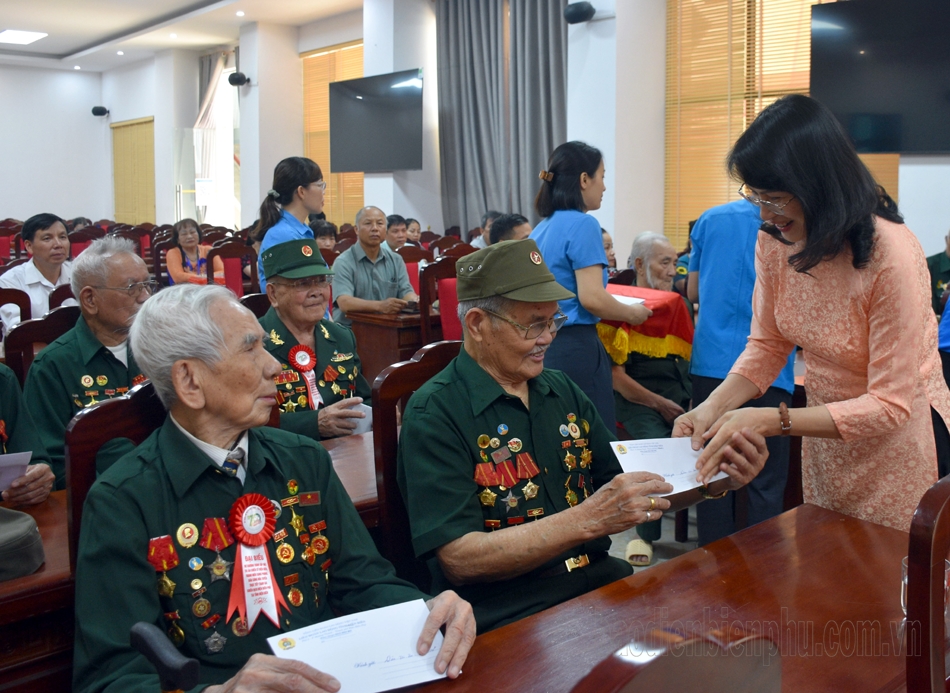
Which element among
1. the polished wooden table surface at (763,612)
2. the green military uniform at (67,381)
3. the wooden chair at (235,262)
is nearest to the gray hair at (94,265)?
the green military uniform at (67,381)

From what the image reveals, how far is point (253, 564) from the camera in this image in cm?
131

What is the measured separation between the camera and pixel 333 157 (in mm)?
10250

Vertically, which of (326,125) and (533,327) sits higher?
(326,125)

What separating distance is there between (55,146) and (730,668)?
60.8 feet

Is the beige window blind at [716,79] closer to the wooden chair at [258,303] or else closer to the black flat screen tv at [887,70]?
the black flat screen tv at [887,70]

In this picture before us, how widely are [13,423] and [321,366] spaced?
0.92m

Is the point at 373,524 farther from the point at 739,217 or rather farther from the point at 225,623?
the point at 739,217

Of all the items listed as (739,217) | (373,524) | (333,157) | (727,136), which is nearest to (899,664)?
(373,524)

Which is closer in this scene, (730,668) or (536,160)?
(730,668)

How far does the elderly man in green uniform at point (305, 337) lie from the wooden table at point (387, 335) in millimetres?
1562

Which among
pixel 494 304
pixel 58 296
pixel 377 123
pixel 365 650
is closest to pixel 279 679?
pixel 365 650

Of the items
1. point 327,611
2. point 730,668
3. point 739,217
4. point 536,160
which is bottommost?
point 327,611

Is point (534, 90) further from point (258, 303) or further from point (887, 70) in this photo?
point (258, 303)

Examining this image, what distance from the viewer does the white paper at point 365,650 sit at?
1073 mm
